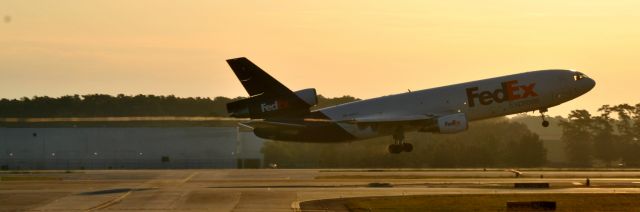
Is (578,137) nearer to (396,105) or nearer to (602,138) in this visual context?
(602,138)

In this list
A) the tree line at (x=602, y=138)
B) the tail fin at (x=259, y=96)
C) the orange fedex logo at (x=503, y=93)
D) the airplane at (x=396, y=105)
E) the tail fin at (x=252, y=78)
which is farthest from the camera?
the tree line at (x=602, y=138)

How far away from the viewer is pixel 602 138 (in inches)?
6437

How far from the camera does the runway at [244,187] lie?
271ft

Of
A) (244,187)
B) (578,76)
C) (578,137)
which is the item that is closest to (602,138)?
(578,137)

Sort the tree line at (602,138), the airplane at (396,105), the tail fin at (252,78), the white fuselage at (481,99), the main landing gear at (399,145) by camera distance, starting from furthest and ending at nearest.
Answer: the tree line at (602,138)
the main landing gear at (399,145)
the white fuselage at (481,99)
the airplane at (396,105)
the tail fin at (252,78)

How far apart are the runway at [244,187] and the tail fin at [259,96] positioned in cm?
621

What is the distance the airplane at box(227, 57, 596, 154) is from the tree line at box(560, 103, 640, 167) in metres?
53.8

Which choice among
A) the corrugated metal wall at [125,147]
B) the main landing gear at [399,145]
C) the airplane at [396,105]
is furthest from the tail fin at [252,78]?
the corrugated metal wall at [125,147]

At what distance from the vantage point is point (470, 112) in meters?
108

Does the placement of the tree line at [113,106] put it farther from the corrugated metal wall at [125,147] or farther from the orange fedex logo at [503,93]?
the orange fedex logo at [503,93]

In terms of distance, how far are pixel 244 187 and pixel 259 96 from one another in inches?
362

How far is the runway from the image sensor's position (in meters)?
82.5

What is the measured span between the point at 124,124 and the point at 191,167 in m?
11.0

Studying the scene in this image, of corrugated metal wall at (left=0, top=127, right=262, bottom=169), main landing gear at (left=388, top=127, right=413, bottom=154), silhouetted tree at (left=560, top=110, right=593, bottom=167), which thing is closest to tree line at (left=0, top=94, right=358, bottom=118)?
corrugated metal wall at (left=0, top=127, right=262, bottom=169)
